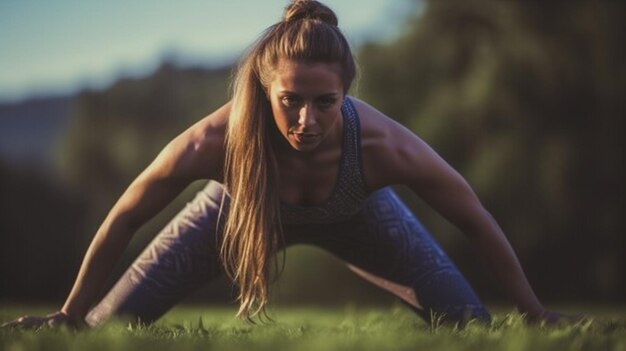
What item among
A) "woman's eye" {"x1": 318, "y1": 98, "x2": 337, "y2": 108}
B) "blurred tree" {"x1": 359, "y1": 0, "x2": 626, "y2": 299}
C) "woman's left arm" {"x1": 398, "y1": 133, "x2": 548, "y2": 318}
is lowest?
"blurred tree" {"x1": 359, "y1": 0, "x2": 626, "y2": 299}

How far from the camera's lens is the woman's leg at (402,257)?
13.6 feet

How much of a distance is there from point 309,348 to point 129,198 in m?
1.34

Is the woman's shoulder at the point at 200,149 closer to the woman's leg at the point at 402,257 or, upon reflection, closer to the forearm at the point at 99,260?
the forearm at the point at 99,260

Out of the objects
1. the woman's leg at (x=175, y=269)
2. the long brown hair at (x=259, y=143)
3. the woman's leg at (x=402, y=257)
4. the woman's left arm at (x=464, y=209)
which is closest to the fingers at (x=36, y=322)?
the long brown hair at (x=259, y=143)

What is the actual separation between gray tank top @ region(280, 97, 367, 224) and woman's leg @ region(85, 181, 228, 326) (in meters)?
0.48

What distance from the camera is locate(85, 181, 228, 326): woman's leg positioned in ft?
13.5

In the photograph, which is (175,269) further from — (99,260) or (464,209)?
(464,209)

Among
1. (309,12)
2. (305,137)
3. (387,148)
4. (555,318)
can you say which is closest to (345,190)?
(387,148)

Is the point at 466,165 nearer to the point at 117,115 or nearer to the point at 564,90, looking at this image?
the point at 564,90

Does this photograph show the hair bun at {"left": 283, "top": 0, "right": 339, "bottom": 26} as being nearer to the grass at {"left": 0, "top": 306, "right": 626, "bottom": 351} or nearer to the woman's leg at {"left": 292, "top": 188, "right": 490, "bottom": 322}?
the woman's leg at {"left": 292, "top": 188, "right": 490, "bottom": 322}

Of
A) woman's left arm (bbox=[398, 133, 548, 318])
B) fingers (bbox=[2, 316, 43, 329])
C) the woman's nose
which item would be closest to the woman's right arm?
fingers (bbox=[2, 316, 43, 329])

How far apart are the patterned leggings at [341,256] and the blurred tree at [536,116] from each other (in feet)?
24.3

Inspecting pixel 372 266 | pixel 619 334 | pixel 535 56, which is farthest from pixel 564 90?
pixel 619 334

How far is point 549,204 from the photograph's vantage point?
11641 mm
